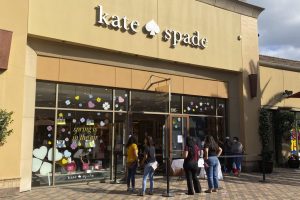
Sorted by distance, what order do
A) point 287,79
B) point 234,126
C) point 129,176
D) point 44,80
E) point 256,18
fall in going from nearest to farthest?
point 129,176 → point 44,80 → point 234,126 → point 256,18 → point 287,79

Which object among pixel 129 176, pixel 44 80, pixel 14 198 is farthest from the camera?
pixel 44 80

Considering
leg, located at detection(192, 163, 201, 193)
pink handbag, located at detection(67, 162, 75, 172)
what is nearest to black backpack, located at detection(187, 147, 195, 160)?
leg, located at detection(192, 163, 201, 193)

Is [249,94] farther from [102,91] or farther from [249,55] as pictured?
[102,91]

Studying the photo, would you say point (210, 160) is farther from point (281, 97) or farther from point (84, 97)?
point (281, 97)

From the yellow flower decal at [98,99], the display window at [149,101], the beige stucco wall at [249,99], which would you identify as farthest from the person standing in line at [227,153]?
the yellow flower decal at [98,99]

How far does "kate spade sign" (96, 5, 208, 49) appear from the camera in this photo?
41.8ft

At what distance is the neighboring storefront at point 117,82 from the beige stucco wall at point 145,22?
0.04 metres

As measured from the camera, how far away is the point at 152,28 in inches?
554

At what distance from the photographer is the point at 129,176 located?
433 inches

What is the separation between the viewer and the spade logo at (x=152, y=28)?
13977 mm

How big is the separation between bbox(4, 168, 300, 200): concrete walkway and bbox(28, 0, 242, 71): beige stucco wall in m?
4.60

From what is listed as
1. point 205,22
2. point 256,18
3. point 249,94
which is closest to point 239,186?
point 249,94

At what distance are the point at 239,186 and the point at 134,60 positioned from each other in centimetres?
576

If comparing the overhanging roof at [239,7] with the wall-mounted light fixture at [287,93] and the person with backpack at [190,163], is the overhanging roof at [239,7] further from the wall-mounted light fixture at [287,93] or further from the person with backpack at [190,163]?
the person with backpack at [190,163]
